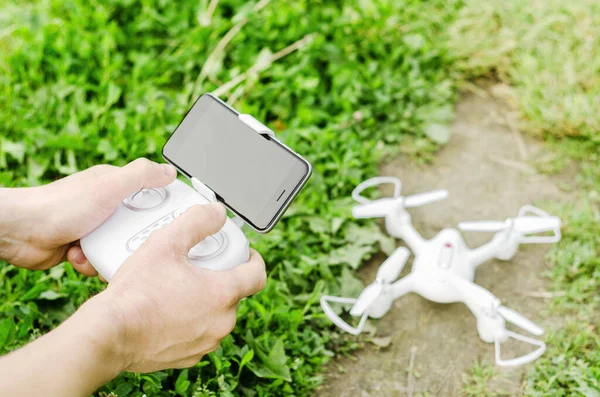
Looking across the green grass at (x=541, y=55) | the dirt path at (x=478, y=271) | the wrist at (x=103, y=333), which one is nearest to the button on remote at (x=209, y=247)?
the wrist at (x=103, y=333)

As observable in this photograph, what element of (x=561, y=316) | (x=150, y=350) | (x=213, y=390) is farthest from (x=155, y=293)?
(x=561, y=316)

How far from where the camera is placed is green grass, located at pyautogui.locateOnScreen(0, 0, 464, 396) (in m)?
1.67

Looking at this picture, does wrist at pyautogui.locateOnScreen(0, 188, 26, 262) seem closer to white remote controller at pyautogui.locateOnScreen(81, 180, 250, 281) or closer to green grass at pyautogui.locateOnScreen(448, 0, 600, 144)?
white remote controller at pyautogui.locateOnScreen(81, 180, 250, 281)

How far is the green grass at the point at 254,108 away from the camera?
1669mm

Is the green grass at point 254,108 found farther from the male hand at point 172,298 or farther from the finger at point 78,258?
the male hand at point 172,298

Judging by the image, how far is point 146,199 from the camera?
136cm

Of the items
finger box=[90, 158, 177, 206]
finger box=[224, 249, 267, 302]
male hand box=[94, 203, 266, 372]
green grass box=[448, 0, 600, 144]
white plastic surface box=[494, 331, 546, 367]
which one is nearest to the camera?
male hand box=[94, 203, 266, 372]

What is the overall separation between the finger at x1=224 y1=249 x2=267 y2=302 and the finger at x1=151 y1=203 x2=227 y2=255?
3.6 inches

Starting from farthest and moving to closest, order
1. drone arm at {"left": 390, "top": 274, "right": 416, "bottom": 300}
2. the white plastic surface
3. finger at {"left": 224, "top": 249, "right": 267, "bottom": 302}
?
drone arm at {"left": 390, "top": 274, "right": 416, "bottom": 300}, the white plastic surface, finger at {"left": 224, "top": 249, "right": 267, "bottom": 302}

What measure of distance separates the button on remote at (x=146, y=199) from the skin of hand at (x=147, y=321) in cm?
17

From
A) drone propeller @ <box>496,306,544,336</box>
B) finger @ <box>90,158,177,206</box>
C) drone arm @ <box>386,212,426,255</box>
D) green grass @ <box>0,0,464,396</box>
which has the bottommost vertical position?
drone propeller @ <box>496,306,544,336</box>

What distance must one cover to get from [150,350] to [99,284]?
0.68 metres

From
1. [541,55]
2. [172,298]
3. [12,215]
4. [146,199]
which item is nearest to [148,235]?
[146,199]

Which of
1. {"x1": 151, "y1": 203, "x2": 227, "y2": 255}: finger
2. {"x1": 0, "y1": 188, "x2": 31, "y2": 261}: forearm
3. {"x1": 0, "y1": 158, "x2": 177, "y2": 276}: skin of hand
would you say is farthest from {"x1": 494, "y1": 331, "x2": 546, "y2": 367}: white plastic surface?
{"x1": 0, "y1": 188, "x2": 31, "y2": 261}: forearm
